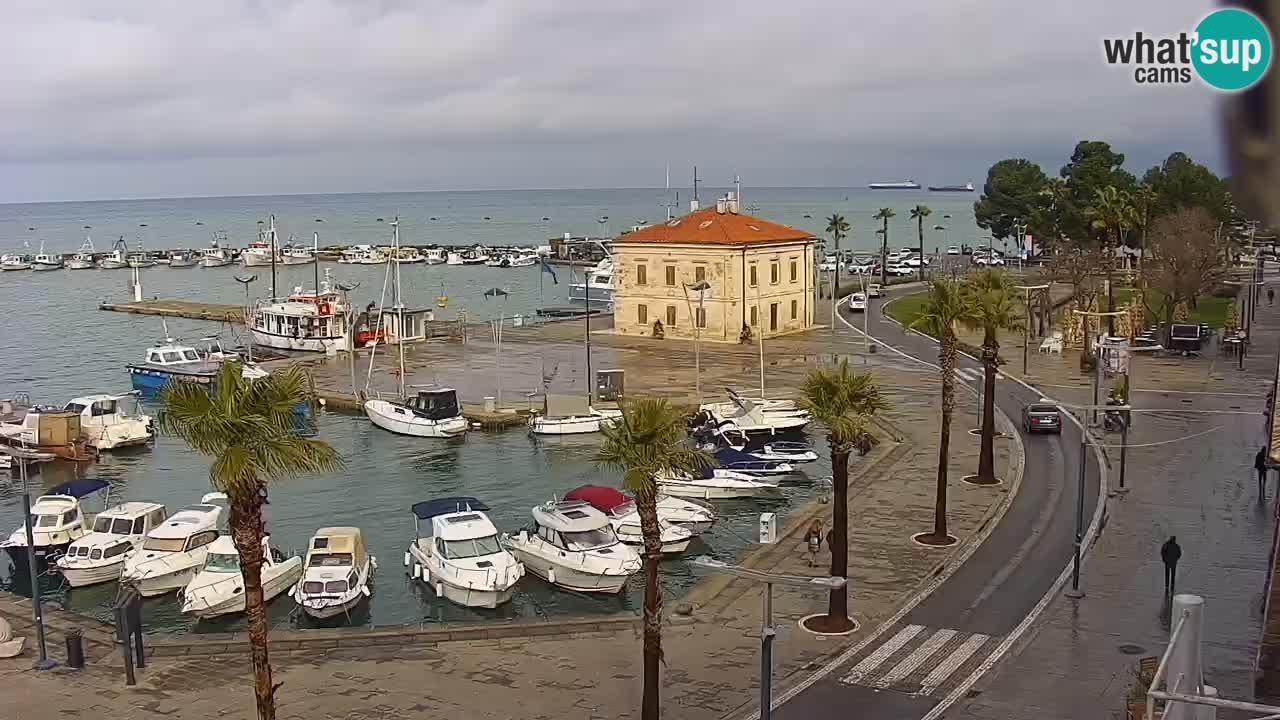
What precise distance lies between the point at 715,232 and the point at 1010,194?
56435mm

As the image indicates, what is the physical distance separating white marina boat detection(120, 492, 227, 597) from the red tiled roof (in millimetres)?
48216

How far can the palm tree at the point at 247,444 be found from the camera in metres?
17.4

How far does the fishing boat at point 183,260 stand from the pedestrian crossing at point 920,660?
615 feet

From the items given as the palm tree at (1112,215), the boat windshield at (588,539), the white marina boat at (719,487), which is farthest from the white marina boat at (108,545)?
the palm tree at (1112,215)

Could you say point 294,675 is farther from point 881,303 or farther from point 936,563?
point 881,303

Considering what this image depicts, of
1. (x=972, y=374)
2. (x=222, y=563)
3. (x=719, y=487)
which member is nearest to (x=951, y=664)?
(x=719, y=487)

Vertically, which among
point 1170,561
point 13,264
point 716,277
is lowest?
point 1170,561

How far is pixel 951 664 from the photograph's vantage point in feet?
77.5

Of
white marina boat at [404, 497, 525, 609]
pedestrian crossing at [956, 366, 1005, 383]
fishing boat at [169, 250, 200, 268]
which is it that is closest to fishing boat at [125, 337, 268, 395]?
white marina boat at [404, 497, 525, 609]

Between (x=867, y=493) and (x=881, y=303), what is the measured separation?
61586 millimetres

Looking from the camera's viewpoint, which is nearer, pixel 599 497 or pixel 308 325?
pixel 599 497

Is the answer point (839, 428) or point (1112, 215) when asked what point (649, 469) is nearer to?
point (839, 428)

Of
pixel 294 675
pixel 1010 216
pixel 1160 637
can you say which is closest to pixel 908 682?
pixel 1160 637

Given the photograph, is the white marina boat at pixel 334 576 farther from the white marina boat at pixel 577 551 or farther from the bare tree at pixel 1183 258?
the bare tree at pixel 1183 258
